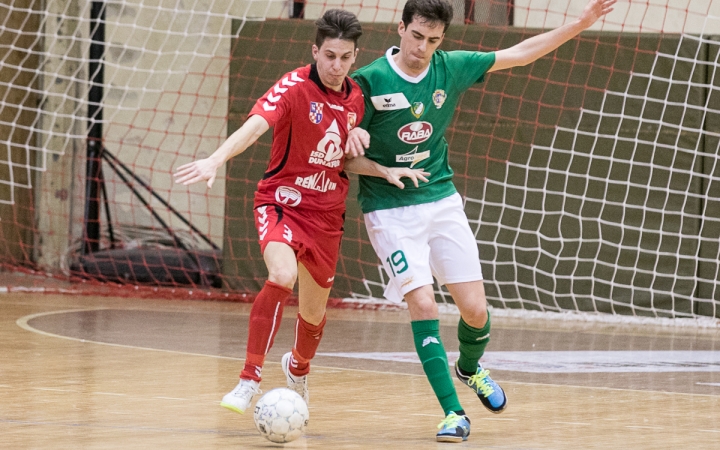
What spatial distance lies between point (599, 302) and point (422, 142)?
18.5 feet

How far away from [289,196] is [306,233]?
7.1 inches

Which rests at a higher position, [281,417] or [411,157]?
[411,157]

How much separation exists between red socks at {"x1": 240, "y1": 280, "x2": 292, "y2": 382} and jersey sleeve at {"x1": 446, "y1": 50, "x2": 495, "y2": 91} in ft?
3.96

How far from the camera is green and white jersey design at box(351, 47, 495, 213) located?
479cm

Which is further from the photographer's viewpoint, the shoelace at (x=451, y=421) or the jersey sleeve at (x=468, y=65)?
the jersey sleeve at (x=468, y=65)

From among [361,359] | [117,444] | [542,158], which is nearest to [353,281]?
[542,158]

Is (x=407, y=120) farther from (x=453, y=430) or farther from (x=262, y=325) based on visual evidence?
(x=453, y=430)

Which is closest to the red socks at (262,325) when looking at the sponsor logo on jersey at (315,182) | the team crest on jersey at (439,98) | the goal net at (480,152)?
the sponsor logo on jersey at (315,182)

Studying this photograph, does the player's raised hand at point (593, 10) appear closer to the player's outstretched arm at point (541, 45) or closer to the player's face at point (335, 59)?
the player's outstretched arm at point (541, 45)

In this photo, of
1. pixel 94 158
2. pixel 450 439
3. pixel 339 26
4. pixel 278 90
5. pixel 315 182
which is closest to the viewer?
pixel 450 439

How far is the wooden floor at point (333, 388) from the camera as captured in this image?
442 centimetres

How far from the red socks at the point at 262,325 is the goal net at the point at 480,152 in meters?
5.76

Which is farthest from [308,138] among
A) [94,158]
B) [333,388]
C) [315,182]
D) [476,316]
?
[94,158]

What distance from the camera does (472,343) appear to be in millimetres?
5008
